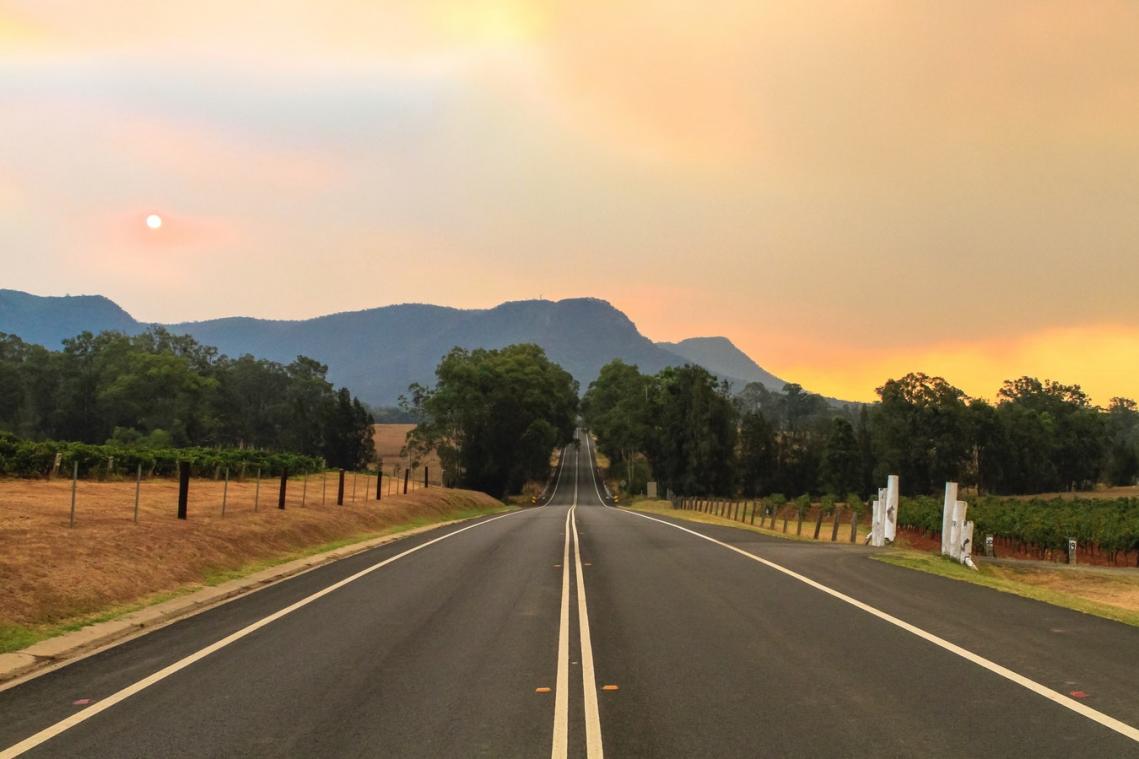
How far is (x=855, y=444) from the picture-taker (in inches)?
4122

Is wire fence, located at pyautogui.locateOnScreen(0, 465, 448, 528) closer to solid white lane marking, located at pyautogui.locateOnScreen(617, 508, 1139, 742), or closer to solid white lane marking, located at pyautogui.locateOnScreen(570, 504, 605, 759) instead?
solid white lane marking, located at pyautogui.locateOnScreen(570, 504, 605, 759)

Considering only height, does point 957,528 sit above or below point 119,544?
above

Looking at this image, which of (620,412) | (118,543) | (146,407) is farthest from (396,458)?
(118,543)

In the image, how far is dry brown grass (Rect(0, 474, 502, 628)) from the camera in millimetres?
10375

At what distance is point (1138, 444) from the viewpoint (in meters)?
171

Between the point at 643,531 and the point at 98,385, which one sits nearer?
the point at 643,531

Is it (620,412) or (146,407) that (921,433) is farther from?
(146,407)

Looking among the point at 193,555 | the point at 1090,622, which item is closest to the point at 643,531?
the point at 193,555

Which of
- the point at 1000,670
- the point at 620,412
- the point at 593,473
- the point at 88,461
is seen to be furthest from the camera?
the point at 593,473

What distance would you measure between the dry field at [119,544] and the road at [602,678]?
157cm

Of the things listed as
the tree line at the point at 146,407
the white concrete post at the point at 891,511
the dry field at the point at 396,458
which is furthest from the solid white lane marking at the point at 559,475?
the white concrete post at the point at 891,511

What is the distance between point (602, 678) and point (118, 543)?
10.3 meters

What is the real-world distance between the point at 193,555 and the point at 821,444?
112 metres

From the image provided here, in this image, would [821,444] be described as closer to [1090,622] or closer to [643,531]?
[643,531]
